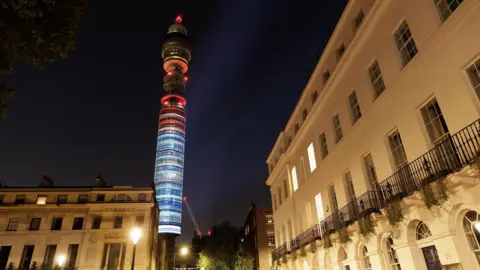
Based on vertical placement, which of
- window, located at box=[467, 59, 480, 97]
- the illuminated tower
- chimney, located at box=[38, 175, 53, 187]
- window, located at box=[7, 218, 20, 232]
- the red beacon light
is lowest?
window, located at box=[467, 59, 480, 97]

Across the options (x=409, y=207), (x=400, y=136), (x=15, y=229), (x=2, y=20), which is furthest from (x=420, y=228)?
(x=15, y=229)

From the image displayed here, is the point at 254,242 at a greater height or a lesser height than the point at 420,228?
greater

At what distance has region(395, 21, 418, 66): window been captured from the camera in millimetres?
13844

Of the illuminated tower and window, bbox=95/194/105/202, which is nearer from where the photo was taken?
window, bbox=95/194/105/202

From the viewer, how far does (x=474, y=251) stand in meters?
10.3

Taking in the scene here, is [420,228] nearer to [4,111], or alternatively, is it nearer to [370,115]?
[370,115]

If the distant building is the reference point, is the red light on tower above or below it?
above

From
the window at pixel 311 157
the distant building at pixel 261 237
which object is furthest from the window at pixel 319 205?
the distant building at pixel 261 237

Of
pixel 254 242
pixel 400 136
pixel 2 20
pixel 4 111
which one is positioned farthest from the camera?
pixel 254 242

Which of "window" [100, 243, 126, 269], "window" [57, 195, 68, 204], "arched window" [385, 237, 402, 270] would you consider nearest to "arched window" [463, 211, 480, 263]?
"arched window" [385, 237, 402, 270]

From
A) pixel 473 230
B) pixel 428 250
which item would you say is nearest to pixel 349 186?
pixel 428 250

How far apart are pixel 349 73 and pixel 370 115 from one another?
12.5ft

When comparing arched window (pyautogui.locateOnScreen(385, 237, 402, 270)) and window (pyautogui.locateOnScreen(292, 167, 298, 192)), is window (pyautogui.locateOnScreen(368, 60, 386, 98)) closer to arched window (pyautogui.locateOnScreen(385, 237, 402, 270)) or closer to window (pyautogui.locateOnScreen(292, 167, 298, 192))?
arched window (pyautogui.locateOnScreen(385, 237, 402, 270))

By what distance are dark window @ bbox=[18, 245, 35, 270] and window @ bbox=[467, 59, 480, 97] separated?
152ft
